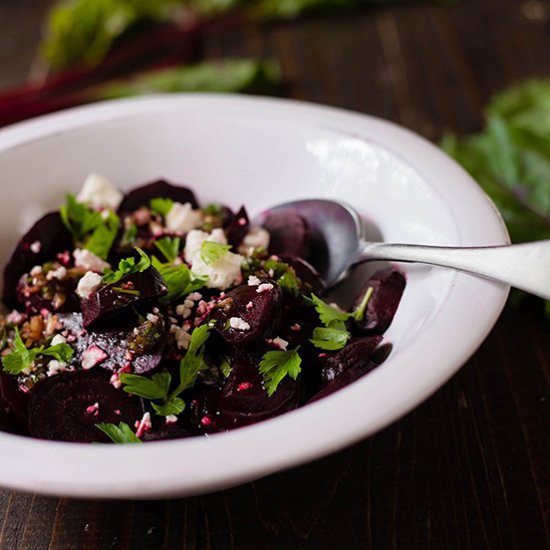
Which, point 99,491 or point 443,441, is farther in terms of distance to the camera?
point 443,441

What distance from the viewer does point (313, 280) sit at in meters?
1.27

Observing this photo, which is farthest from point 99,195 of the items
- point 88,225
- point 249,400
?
point 249,400

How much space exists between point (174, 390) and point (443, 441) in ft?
1.53

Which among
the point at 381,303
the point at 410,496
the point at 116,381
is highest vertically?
the point at 116,381

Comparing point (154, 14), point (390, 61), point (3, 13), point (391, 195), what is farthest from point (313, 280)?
point (3, 13)

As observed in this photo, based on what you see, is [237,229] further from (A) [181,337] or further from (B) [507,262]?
(B) [507,262]

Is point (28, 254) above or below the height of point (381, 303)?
above

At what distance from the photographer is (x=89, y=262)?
129 cm

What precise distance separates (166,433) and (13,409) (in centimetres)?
25

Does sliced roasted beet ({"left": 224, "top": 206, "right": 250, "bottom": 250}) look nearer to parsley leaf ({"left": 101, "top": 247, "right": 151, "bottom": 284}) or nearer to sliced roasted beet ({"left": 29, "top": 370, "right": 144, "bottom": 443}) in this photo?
parsley leaf ({"left": 101, "top": 247, "right": 151, "bottom": 284})

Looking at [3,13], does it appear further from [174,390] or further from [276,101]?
[174,390]

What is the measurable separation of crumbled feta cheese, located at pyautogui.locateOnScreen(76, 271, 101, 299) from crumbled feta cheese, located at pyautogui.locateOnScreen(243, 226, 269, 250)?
0.30 meters

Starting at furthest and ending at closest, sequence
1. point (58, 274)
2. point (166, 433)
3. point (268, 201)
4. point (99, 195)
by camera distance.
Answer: point (268, 201) → point (99, 195) → point (58, 274) → point (166, 433)

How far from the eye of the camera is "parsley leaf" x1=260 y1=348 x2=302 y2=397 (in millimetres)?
1078
